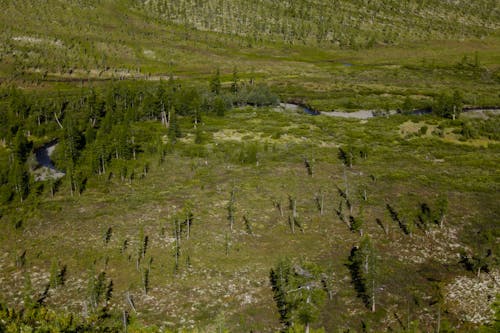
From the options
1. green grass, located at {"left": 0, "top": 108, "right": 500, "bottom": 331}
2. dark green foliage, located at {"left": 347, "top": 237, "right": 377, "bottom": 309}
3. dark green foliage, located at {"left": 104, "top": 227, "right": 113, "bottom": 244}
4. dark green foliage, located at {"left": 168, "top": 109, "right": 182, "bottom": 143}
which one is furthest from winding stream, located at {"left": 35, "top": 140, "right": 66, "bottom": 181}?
dark green foliage, located at {"left": 347, "top": 237, "right": 377, "bottom": 309}

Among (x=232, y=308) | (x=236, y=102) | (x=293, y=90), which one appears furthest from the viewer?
(x=293, y=90)

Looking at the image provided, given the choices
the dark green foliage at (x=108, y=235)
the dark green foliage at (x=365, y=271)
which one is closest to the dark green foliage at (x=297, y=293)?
the dark green foliage at (x=365, y=271)

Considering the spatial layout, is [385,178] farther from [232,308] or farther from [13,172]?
[13,172]

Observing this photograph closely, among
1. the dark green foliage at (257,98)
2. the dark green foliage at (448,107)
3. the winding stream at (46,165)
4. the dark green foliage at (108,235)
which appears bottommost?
the winding stream at (46,165)

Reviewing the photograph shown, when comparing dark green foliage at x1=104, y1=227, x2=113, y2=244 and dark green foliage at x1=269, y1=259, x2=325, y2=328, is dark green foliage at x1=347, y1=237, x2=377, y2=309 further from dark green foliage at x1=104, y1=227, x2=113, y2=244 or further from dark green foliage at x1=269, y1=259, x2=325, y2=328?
dark green foliage at x1=104, y1=227, x2=113, y2=244

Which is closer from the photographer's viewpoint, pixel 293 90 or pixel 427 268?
pixel 427 268

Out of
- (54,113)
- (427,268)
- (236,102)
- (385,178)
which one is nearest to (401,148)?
(385,178)

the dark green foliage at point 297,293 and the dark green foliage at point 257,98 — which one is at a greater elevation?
the dark green foliage at point 297,293

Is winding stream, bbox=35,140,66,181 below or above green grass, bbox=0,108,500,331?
below

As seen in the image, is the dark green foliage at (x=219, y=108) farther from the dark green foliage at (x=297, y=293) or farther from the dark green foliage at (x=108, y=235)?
the dark green foliage at (x=297, y=293)

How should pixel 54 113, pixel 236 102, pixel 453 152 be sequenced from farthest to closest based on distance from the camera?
pixel 236 102, pixel 54 113, pixel 453 152

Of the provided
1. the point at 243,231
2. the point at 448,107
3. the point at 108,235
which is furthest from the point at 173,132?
the point at 448,107
